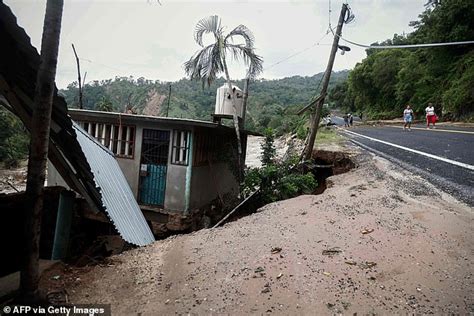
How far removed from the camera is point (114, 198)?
5.89 meters

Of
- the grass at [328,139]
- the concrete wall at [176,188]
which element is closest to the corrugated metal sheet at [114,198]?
the concrete wall at [176,188]

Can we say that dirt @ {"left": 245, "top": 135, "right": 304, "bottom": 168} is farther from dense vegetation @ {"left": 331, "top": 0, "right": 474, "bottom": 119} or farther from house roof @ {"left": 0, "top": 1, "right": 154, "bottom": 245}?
dense vegetation @ {"left": 331, "top": 0, "right": 474, "bottom": 119}

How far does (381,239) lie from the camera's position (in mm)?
3947

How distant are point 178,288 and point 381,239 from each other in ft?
8.46

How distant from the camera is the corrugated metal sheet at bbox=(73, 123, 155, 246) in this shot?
5.26 meters

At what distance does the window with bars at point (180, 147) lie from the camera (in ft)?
33.0

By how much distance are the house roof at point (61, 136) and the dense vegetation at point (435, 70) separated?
22.9m

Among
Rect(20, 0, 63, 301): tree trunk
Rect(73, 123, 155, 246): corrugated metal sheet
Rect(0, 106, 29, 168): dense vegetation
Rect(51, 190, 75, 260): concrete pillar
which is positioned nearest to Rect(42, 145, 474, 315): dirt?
Rect(73, 123, 155, 246): corrugated metal sheet

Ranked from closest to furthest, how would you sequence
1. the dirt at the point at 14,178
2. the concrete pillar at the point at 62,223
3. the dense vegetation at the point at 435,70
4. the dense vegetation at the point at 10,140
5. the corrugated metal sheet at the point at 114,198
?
the concrete pillar at the point at 62,223
the corrugated metal sheet at the point at 114,198
the dirt at the point at 14,178
the dense vegetation at the point at 435,70
the dense vegetation at the point at 10,140

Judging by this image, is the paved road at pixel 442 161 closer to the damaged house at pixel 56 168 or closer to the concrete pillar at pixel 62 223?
the damaged house at pixel 56 168

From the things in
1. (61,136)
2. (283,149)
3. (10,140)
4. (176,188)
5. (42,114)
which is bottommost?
(10,140)

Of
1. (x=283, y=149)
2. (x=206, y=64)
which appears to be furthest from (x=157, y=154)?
(x=283, y=149)

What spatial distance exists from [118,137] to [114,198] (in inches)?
203

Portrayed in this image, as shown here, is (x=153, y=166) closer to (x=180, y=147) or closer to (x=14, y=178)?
(x=180, y=147)
